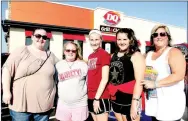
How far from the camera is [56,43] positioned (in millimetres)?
16750

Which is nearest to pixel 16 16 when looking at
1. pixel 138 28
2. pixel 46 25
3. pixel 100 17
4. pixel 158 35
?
pixel 46 25

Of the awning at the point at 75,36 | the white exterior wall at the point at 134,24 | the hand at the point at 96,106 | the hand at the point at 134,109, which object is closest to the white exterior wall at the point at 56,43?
the awning at the point at 75,36

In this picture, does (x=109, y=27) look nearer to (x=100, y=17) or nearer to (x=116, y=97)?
(x=100, y=17)

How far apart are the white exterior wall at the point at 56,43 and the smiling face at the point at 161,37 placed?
45.9 feet

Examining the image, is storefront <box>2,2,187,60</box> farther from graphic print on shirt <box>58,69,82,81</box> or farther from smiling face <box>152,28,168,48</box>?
Answer: smiling face <box>152,28,168,48</box>

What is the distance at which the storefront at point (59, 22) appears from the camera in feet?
49.7

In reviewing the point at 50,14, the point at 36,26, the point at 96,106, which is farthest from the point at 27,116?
the point at 50,14

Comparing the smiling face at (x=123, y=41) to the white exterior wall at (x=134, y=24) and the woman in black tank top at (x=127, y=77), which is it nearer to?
the woman in black tank top at (x=127, y=77)

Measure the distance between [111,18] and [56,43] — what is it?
251 inches

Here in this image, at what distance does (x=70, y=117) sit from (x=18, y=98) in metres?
0.87

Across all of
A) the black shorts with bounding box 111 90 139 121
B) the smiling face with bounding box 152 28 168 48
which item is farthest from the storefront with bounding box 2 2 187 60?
the smiling face with bounding box 152 28 168 48

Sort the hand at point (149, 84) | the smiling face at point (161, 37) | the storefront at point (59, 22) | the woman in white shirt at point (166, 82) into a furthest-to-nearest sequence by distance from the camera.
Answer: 1. the storefront at point (59, 22)
2. the smiling face at point (161, 37)
3. the hand at point (149, 84)
4. the woman in white shirt at point (166, 82)

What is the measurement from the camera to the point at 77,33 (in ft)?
59.0

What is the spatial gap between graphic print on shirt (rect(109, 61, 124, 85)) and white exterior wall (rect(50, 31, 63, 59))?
44.4ft
